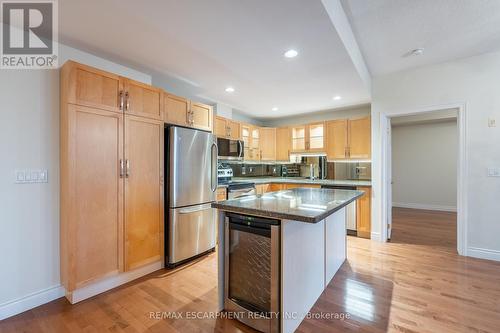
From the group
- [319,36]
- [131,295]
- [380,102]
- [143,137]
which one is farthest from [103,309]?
[380,102]

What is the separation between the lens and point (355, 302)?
2018 mm

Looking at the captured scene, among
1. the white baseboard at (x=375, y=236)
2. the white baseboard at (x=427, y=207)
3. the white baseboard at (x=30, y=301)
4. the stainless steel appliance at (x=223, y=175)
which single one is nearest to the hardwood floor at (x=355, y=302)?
the white baseboard at (x=30, y=301)

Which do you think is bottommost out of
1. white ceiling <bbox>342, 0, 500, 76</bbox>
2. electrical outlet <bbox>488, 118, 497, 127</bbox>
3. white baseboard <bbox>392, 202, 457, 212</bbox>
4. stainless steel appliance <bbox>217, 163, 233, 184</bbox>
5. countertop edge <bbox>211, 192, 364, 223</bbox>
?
white baseboard <bbox>392, 202, 457, 212</bbox>

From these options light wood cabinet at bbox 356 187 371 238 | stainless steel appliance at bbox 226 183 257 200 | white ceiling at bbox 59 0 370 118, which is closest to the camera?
white ceiling at bbox 59 0 370 118

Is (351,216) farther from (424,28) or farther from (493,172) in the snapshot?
(424,28)

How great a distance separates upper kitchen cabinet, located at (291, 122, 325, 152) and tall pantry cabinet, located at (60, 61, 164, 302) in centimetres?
316

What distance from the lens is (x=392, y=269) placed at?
2.66 metres

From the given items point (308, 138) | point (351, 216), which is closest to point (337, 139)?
point (308, 138)

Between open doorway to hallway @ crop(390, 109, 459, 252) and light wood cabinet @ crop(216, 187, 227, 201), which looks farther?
open doorway to hallway @ crop(390, 109, 459, 252)

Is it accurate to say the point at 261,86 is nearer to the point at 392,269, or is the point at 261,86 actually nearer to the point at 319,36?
the point at 319,36

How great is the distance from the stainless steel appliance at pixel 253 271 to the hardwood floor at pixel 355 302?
0.15 m

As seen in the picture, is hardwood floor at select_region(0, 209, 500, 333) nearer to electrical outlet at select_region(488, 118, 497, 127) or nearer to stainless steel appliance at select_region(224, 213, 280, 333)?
stainless steel appliance at select_region(224, 213, 280, 333)

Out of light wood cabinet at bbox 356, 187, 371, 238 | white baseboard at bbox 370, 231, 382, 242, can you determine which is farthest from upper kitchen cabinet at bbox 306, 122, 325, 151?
white baseboard at bbox 370, 231, 382, 242

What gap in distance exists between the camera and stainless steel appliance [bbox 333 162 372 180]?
4426 mm
